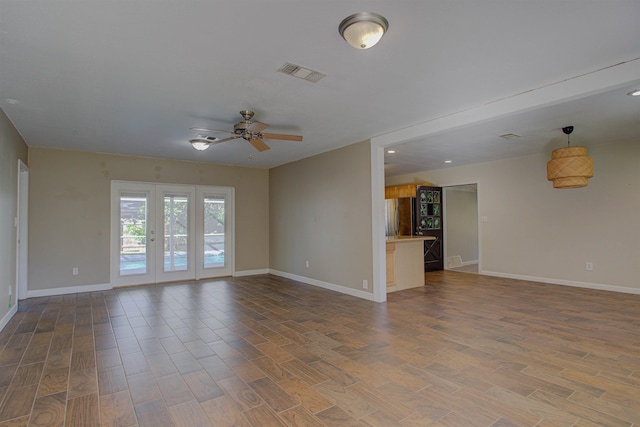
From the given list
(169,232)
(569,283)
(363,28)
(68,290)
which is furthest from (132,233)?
(569,283)

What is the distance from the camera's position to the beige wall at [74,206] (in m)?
5.60

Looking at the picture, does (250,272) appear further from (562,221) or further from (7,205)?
(562,221)

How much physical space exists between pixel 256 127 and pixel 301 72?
1057mm

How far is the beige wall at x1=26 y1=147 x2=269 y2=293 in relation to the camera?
220 inches

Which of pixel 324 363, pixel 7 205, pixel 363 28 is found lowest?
pixel 324 363

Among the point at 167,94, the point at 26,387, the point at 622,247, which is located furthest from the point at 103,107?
the point at 622,247

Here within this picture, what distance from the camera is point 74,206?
590cm

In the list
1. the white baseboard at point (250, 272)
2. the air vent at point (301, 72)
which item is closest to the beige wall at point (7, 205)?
the air vent at point (301, 72)

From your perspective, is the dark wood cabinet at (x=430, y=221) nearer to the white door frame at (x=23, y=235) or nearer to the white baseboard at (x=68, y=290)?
the white baseboard at (x=68, y=290)

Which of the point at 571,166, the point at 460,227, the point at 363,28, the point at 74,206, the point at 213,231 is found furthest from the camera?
the point at 460,227

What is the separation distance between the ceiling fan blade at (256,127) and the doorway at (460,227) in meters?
6.31

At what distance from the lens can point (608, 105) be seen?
3732 mm

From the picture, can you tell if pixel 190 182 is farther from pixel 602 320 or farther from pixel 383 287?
pixel 602 320

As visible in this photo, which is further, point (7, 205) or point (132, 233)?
point (132, 233)
